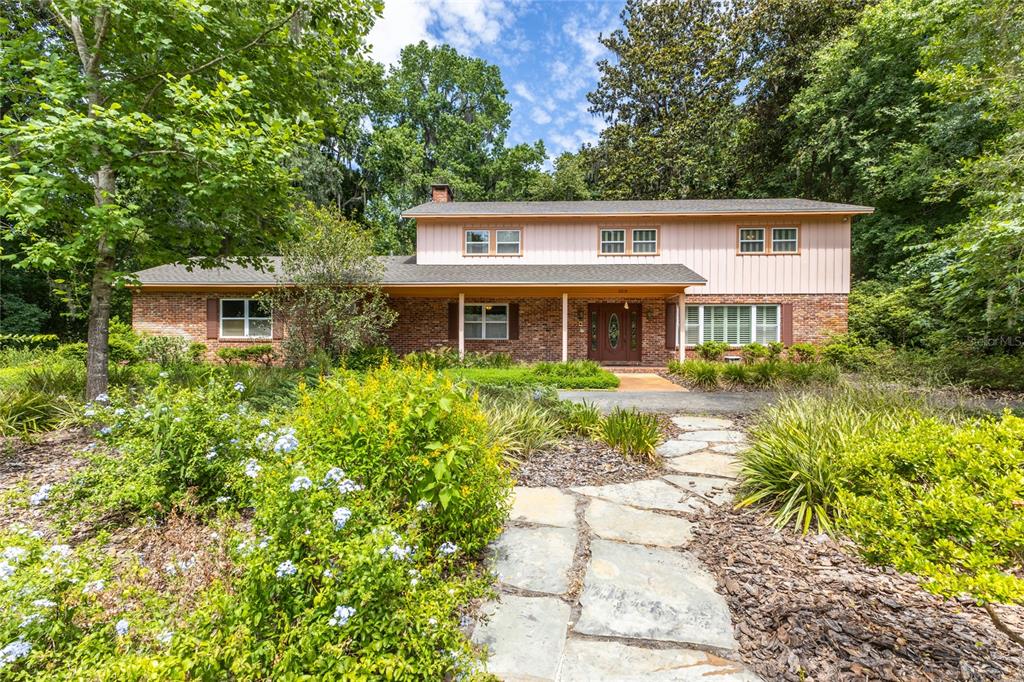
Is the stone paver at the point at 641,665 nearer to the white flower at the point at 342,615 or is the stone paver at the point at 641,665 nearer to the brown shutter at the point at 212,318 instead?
the white flower at the point at 342,615

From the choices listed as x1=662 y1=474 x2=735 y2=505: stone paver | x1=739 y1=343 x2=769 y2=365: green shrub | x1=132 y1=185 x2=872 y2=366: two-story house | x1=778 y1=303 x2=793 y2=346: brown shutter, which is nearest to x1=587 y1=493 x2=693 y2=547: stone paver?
x1=662 y1=474 x2=735 y2=505: stone paver

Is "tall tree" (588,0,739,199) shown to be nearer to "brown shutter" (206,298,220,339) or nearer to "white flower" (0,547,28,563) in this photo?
"brown shutter" (206,298,220,339)

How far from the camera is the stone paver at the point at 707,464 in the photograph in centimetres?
423

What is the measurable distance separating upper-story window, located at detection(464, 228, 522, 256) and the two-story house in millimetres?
38

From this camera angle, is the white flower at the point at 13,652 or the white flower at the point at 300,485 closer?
the white flower at the point at 13,652

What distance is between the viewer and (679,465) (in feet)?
14.7

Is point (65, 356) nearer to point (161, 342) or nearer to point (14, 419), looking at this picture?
point (161, 342)

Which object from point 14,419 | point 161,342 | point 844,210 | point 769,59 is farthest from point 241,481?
point 769,59

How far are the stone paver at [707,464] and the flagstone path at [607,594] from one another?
44cm

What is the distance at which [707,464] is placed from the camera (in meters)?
4.48

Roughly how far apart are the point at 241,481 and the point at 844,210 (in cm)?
1701

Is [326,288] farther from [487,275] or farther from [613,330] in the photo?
[613,330]

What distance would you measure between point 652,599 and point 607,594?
0.77ft

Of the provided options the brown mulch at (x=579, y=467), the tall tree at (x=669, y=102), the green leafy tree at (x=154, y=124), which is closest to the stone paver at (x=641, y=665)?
the brown mulch at (x=579, y=467)
